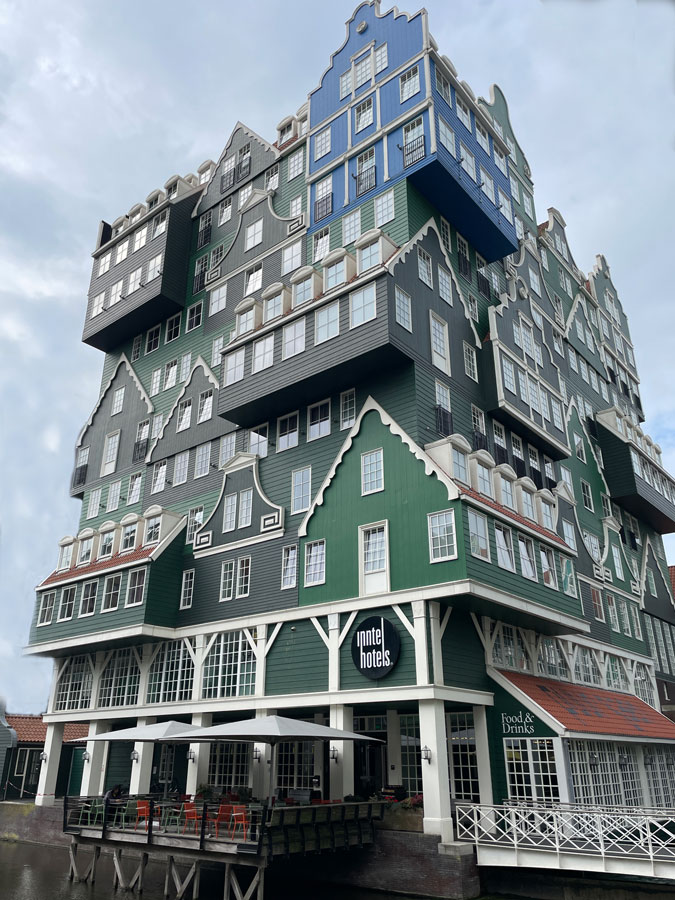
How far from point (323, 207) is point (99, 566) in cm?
2161

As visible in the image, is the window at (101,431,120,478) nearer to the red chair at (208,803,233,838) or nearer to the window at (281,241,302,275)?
the window at (281,241,302,275)

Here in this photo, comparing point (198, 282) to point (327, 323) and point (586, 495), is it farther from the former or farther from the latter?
point (586, 495)

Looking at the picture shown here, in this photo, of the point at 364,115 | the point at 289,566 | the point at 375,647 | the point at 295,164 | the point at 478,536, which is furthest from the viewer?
the point at 295,164

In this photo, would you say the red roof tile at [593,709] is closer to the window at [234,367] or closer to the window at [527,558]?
the window at [527,558]

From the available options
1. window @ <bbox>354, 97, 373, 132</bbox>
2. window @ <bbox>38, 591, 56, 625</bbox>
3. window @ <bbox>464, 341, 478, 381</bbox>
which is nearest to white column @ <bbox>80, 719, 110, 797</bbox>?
window @ <bbox>38, 591, 56, 625</bbox>

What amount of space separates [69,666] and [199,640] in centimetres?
1043

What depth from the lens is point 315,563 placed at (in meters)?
29.7

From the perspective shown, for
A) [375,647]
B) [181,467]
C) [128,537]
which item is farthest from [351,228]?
[375,647]

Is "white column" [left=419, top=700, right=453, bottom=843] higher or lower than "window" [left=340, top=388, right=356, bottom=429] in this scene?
lower

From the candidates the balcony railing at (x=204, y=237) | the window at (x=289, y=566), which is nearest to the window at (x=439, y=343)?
the window at (x=289, y=566)

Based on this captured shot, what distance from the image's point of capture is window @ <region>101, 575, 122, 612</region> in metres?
35.4

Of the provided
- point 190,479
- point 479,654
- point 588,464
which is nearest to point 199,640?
point 190,479

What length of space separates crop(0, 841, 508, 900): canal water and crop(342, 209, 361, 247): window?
2675 cm

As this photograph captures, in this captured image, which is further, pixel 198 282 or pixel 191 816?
pixel 198 282
